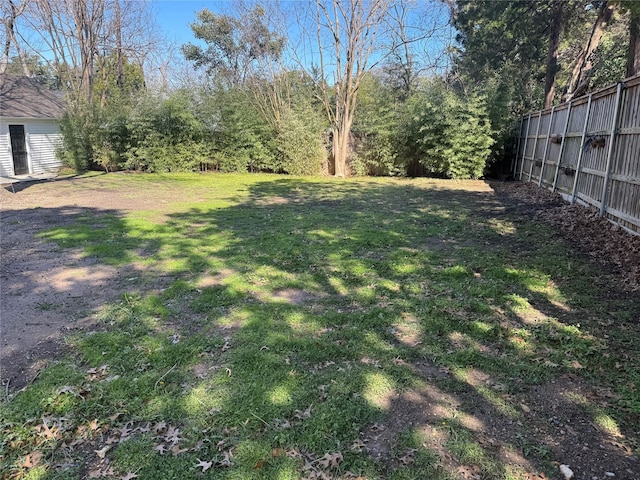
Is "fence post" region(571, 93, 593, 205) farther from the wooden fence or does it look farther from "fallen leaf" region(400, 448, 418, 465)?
"fallen leaf" region(400, 448, 418, 465)

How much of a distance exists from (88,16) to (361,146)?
41.9 ft

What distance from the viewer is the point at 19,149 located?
1579 centimetres

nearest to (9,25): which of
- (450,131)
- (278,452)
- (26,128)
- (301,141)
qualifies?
(26,128)

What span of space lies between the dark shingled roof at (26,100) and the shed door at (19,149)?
0.63 meters

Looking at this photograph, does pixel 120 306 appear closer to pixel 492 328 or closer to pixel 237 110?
pixel 492 328

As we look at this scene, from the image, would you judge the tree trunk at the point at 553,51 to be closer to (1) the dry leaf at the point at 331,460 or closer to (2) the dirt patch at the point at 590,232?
(2) the dirt patch at the point at 590,232

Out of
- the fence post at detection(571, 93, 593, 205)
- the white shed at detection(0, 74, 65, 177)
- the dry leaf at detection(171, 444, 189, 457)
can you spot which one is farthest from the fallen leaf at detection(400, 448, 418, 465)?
the white shed at detection(0, 74, 65, 177)

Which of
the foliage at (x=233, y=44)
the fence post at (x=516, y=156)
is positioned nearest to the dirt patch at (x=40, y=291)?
the foliage at (x=233, y=44)

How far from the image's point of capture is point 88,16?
56.5 feet

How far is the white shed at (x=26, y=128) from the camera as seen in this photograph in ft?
49.8

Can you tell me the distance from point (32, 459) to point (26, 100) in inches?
787

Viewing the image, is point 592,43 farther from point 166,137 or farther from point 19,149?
point 19,149

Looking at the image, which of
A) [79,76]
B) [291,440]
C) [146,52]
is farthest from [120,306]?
[146,52]

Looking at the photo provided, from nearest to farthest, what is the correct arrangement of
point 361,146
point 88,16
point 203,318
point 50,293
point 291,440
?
point 291,440 < point 203,318 < point 50,293 < point 361,146 < point 88,16
